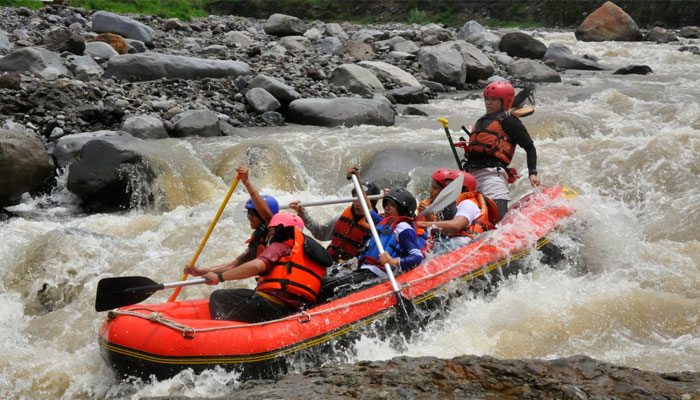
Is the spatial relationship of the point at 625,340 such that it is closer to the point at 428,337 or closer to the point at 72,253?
the point at 428,337

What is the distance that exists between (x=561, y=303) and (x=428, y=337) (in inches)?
49.8

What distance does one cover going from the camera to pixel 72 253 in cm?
735

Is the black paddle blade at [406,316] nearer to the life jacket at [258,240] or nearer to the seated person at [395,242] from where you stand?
the seated person at [395,242]

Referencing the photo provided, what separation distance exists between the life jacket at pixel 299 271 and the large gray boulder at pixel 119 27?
12715 mm

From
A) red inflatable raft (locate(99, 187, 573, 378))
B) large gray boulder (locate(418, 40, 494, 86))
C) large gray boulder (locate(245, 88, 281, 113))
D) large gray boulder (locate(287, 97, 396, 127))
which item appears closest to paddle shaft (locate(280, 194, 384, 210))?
red inflatable raft (locate(99, 187, 573, 378))

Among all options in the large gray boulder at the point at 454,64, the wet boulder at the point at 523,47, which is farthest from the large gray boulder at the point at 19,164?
the wet boulder at the point at 523,47

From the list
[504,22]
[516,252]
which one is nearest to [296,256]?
[516,252]

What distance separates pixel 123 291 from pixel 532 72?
44.5ft

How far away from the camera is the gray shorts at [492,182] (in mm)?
6980

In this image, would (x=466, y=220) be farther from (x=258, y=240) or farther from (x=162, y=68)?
(x=162, y=68)

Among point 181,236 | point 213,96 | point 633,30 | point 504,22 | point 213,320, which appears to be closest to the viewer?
point 213,320

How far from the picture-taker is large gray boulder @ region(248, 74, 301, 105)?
12.4m

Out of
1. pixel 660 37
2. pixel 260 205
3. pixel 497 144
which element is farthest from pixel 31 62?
pixel 660 37

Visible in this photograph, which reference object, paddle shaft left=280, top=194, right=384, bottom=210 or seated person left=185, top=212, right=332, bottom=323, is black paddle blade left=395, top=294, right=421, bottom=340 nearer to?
seated person left=185, top=212, right=332, bottom=323
